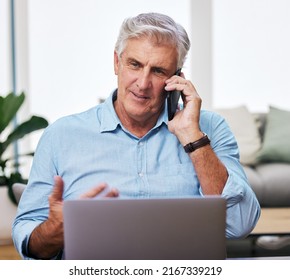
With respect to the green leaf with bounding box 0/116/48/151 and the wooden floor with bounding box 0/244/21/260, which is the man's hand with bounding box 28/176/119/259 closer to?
the wooden floor with bounding box 0/244/21/260

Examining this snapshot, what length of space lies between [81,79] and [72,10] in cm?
44

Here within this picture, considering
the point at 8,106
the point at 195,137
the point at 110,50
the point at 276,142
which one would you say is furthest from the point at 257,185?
the point at 195,137

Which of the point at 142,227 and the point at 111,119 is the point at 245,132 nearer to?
the point at 111,119

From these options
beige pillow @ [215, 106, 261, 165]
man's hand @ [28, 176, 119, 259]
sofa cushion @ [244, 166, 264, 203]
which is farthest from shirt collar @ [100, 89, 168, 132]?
beige pillow @ [215, 106, 261, 165]

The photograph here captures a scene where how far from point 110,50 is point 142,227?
10.6 ft

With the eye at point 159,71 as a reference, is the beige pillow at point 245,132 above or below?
below

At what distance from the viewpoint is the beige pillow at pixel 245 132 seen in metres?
3.05

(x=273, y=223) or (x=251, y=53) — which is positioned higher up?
(x=251, y=53)

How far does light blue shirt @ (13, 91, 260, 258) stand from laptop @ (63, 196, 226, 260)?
0.36 m

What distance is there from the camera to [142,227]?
0.71 metres

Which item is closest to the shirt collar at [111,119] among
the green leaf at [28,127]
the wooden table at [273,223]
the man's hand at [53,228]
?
the man's hand at [53,228]

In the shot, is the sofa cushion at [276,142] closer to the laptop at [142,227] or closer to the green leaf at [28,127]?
the green leaf at [28,127]
